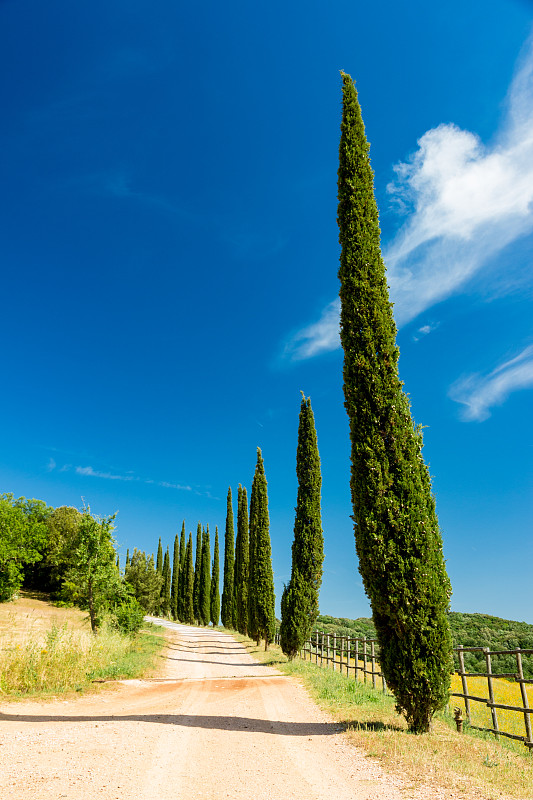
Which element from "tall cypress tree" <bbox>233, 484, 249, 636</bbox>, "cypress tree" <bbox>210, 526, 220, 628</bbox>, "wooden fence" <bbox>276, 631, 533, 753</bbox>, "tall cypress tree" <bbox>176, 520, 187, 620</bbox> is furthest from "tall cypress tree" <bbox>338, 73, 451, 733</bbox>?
"tall cypress tree" <bbox>176, 520, 187, 620</bbox>

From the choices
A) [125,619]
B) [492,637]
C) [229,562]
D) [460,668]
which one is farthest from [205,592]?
[460,668]

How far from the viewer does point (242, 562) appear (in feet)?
107

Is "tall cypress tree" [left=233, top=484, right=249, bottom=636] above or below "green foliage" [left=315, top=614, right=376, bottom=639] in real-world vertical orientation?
above

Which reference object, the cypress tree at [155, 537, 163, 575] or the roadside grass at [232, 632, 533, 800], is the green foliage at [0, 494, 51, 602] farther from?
the roadside grass at [232, 632, 533, 800]

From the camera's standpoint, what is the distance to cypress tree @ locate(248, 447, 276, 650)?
2197 centimetres

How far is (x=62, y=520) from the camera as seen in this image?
4397cm

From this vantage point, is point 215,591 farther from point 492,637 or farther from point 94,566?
point 94,566

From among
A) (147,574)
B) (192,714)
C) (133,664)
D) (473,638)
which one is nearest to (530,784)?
(192,714)

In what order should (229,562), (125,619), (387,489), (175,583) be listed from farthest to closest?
(175,583)
(229,562)
(125,619)
(387,489)

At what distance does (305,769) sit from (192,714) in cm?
355

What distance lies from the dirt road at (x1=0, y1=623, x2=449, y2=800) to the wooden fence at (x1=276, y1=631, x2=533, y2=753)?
7.85ft

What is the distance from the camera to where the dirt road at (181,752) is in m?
4.46

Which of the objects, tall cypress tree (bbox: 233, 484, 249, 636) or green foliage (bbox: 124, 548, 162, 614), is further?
green foliage (bbox: 124, 548, 162, 614)

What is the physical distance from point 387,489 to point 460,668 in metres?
4.68
